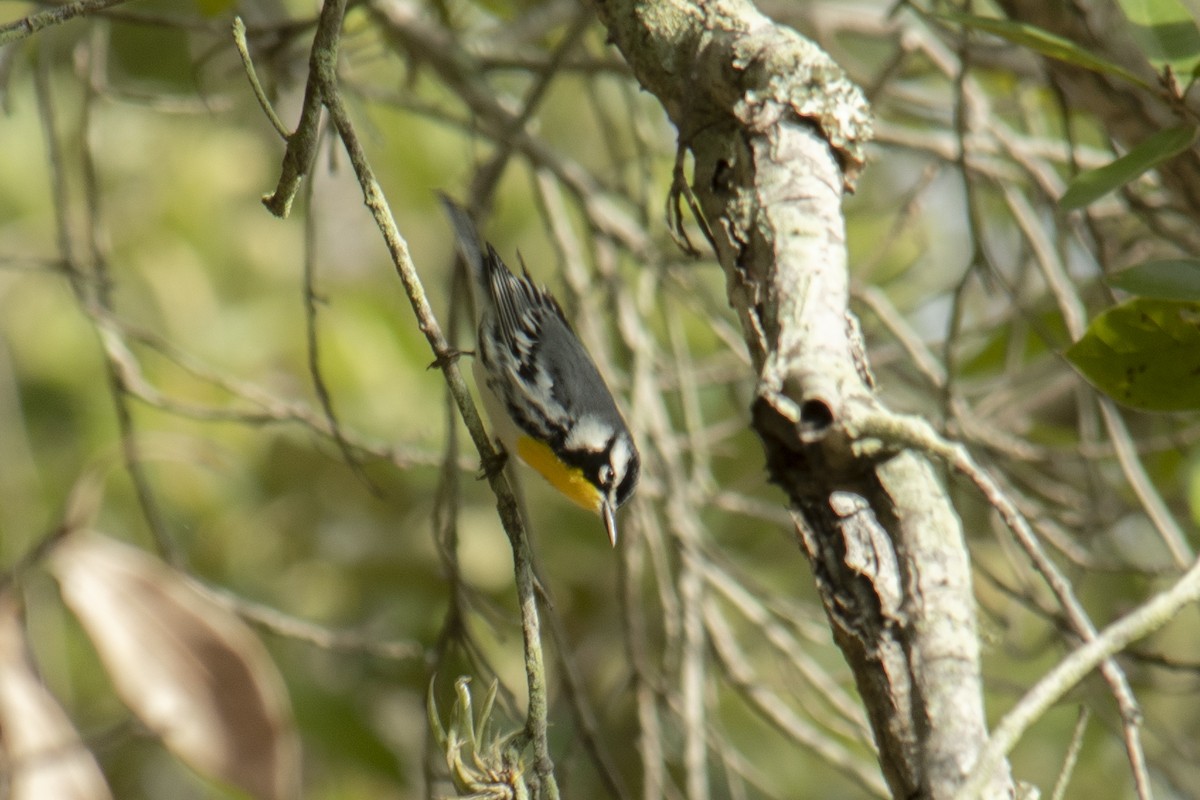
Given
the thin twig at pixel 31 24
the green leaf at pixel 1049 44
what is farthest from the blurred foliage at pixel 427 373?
the thin twig at pixel 31 24

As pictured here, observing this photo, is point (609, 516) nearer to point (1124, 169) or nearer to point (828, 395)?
point (1124, 169)

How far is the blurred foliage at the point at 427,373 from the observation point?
3529mm

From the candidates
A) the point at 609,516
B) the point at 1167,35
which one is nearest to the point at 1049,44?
the point at 1167,35

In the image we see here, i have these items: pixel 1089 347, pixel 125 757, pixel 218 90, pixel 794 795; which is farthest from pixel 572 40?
pixel 125 757

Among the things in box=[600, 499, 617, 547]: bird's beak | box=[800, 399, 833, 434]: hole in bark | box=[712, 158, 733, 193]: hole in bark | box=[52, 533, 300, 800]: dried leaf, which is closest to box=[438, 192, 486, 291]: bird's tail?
box=[600, 499, 617, 547]: bird's beak

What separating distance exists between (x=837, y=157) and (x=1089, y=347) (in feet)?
1.32

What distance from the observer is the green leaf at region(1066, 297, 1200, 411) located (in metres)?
1.58

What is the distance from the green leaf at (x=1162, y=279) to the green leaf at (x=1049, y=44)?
0.30m

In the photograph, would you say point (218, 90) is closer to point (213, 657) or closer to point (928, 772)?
point (213, 657)

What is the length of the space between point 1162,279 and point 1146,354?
122mm

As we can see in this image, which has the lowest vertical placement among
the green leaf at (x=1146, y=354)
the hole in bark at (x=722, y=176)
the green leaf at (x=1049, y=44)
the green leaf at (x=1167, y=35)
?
the hole in bark at (x=722, y=176)

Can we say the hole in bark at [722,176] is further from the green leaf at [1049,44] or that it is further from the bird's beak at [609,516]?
the bird's beak at [609,516]

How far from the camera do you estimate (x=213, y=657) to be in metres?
2.52

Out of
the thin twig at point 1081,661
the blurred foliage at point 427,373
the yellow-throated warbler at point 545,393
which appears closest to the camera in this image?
the thin twig at point 1081,661
